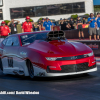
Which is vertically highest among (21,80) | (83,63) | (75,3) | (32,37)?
(75,3)

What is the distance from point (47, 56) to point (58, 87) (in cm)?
97

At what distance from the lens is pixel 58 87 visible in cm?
674

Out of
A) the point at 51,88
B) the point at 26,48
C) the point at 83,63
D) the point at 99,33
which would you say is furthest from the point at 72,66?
the point at 99,33

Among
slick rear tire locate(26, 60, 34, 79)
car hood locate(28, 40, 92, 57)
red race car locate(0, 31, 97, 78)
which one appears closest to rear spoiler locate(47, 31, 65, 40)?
red race car locate(0, 31, 97, 78)

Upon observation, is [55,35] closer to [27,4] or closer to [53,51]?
[53,51]

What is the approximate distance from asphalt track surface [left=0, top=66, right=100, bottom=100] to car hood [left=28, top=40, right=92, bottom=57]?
26.7 inches

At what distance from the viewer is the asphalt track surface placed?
5.80 metres

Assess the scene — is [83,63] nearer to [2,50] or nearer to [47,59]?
[47,59]

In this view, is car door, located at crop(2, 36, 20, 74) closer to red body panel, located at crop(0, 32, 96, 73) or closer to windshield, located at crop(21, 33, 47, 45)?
windshield, located at crop(21, 33, 47, 45)

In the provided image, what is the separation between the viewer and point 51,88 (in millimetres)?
6703

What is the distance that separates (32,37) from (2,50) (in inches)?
50.5

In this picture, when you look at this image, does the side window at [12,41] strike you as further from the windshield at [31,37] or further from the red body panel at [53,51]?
the red body panel at [53,51]

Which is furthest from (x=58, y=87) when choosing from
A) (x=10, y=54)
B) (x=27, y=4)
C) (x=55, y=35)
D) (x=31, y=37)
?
(x=27, y=4)

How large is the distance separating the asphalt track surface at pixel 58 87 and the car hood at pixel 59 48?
68 cm
